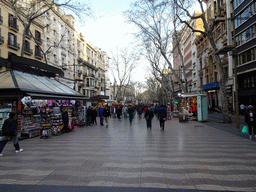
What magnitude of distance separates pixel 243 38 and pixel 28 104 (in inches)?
1064

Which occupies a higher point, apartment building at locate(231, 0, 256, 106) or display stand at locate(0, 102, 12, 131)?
apartment building at locate(231, 0, 256, 106)

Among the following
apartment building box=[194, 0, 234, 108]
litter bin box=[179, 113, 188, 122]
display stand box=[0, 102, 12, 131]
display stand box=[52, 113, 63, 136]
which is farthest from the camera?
apartment building box=[194, 0, 234, 108]

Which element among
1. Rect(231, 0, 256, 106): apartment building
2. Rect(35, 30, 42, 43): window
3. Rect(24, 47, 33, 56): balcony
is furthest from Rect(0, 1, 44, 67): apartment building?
Rect(231, 0, 256, 106): apartment building

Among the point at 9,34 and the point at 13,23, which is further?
the point at 13,23

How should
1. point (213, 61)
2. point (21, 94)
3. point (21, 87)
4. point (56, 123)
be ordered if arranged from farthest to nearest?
1. point (213, 61)
2. point (56, 123)
3. point (21, 87)
4. point (21, 94)

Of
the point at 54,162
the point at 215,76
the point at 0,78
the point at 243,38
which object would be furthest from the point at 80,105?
the point at 215,76

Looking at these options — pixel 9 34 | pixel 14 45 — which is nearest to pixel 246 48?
pixel 14 45

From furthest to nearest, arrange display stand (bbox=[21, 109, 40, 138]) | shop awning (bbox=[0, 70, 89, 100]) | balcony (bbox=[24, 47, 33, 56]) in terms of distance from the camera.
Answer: balcony (bbox=[24, 47, 33, 56]) → display stand (bbox=[21, 109, 40, 138]) → shop awning (bbox=[0, 70, 89, 100])

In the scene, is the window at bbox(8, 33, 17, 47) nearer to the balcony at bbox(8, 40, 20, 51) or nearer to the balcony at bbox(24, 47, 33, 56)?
the balcony at bbox(8, 40, 20, 51)

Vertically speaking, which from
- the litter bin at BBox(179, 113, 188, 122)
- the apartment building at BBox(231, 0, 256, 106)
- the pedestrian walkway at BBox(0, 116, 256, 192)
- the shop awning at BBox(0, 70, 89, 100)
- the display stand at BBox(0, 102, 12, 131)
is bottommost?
the pedestrian walkway at BBox(0, 116, 256, 192)

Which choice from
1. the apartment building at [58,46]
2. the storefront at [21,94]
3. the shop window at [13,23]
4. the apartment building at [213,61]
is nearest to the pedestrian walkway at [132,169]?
the storefront at [21,94]

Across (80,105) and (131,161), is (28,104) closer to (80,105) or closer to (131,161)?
(80,105)

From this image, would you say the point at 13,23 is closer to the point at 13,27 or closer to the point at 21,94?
the point at 13,27

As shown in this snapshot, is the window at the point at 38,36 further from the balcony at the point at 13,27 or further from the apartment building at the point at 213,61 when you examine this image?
the apartment building at the point at 213,61
